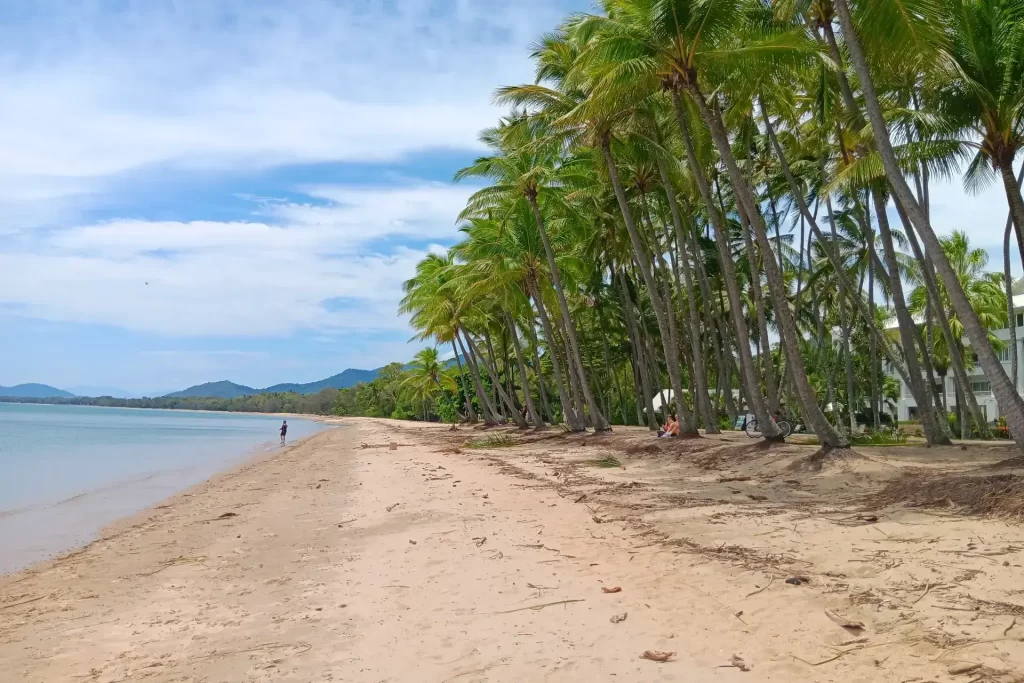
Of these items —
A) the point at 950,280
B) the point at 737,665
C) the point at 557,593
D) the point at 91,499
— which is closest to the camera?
the point at 737,665

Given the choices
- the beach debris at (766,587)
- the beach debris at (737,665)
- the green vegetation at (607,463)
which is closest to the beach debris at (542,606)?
the beach debris at (766,587)

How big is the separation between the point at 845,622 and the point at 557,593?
77.2 inches

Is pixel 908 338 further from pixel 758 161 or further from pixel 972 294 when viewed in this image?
pixel 972 294

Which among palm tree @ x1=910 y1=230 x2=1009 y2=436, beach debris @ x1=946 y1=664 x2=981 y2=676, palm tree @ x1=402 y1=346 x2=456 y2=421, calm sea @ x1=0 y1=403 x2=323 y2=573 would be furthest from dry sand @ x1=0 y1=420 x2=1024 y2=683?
palm tree @ x1=402 y1=346 x2=456 y2=421

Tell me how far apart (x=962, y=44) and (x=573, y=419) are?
673 inches

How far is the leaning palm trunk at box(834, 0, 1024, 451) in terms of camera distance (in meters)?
8.09

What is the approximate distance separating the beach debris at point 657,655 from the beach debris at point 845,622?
104 cm

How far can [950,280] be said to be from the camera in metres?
8.40

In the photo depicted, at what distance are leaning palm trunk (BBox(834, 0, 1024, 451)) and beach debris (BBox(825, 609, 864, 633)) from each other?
205 inches

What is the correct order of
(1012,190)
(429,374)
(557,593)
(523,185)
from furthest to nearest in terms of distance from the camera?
1. (429,374)
2. (523,185)
3. (1012,190)
4. (557,593)

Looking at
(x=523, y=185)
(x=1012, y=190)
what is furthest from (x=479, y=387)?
(x=1012, y=190)

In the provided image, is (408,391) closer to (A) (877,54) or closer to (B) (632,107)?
(B) (632,107)

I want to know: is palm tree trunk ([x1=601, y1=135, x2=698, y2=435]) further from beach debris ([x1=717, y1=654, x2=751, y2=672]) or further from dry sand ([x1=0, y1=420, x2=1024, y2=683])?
beach debris ([x1=717, y1=654, x2=751, y2=672])

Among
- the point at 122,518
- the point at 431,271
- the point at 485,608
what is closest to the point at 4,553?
the point at 122,518
